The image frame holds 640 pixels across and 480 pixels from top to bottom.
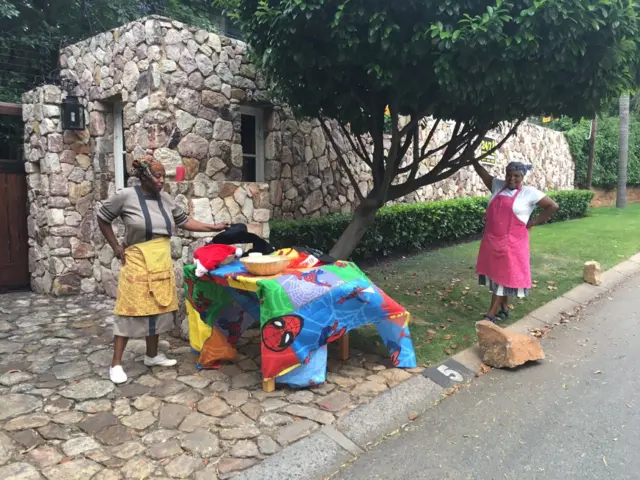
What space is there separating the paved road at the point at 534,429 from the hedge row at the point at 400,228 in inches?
139

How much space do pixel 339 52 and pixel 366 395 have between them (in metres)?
2.91

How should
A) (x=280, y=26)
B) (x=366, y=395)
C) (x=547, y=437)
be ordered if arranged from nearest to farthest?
(x=547, y=437) < (x=366, y=395) < (x=280, y=26)

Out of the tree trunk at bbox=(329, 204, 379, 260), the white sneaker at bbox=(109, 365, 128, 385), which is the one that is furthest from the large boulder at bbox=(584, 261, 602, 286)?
the white sneaker at bbox=(109, 365, 128, 385)

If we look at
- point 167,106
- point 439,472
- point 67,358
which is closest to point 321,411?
point 439,472

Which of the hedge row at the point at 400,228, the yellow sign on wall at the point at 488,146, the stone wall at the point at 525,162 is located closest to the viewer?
the hedge row at the point at 400,228

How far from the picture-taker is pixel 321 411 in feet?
11.3

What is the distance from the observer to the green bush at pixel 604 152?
19250 mm

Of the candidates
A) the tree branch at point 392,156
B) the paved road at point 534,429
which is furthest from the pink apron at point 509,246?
the tree branch at point 392,156

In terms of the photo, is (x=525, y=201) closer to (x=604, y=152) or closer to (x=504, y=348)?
(x=504, y=348)

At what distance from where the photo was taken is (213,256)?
3.94 m

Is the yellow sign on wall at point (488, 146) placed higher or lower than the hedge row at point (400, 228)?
higher

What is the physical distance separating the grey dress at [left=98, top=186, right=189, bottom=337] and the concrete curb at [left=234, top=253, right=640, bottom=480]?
1.61 m

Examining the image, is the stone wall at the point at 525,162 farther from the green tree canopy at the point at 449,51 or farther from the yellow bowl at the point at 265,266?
the yellow bowl at the point at 265,266

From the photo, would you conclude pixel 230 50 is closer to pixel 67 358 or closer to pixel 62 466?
pixel 67 358
